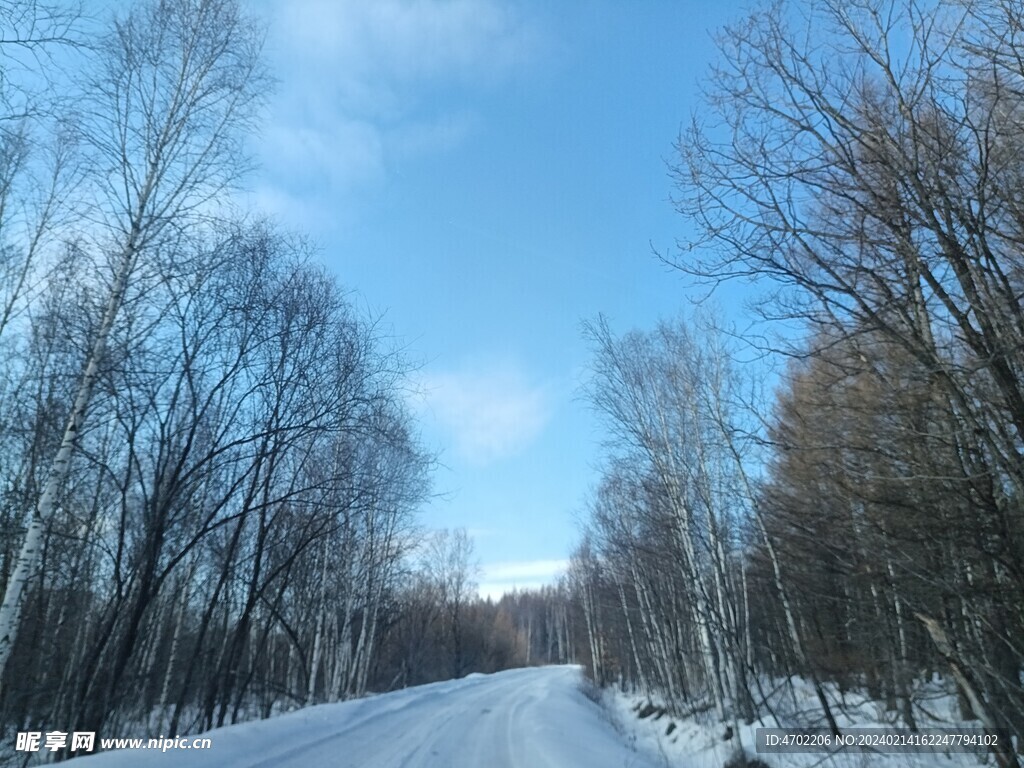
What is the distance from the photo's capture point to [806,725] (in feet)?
37.1

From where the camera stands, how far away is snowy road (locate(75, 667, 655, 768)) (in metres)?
8.16

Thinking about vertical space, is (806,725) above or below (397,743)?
below

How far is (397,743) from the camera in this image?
36.8 ft

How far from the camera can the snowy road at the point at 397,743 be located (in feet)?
26.8

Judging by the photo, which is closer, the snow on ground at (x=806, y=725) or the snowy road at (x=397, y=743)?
the snowy road at (x=397, y=743)

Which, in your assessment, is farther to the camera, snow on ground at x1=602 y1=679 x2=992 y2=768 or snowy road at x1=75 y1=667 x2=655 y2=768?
snow on ground at x1=602 y1=679 x2=992 y2=768

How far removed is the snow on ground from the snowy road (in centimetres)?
162

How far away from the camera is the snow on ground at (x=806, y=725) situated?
28.0ft

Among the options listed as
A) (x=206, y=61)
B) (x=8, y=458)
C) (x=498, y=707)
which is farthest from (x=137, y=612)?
(x=498, y=707)

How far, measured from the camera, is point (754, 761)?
10.1 metres

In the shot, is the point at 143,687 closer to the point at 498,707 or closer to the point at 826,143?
the point at 498,707

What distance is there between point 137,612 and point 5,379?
9.33 meters

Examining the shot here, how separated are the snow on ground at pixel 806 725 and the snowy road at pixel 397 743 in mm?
1617

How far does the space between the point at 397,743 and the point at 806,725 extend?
24.9 feet
